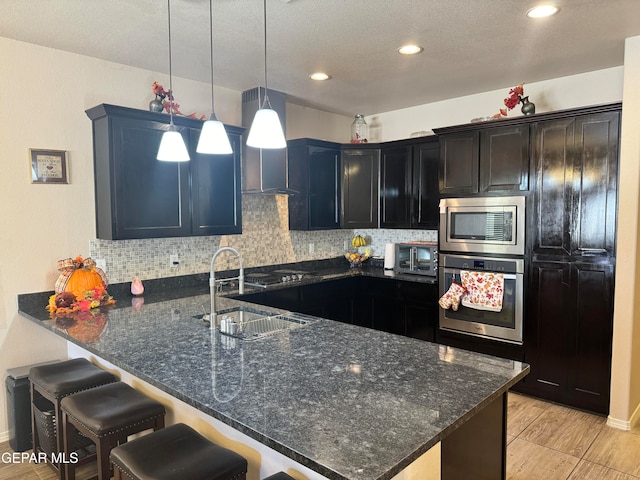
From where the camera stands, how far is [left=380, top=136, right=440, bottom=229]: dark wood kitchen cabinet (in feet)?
14.1

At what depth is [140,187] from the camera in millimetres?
3061

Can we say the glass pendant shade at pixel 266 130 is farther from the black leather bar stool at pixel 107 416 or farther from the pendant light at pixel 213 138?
the black leather bar stool at pixel 107 416

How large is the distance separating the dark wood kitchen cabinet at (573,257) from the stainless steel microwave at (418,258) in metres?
0.98

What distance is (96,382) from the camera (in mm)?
2332

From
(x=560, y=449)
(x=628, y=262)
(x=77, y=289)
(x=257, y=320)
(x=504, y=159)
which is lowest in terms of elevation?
(x=560, y=449)

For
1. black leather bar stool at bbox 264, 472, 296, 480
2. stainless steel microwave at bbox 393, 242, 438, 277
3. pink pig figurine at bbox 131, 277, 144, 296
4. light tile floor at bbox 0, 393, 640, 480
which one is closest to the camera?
black leather bar stool at bbox 264, 472, 296, 480

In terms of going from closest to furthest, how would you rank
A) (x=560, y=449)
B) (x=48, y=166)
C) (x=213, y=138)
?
(x=213, y=138), (x=560, y=449), (x=48, y=166)

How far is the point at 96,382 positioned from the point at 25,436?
870 millimetres

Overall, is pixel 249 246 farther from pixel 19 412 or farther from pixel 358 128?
pixel 19 412

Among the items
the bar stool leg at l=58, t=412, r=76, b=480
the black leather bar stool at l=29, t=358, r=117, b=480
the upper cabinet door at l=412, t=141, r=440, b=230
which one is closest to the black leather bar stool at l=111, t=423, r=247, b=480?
the bar stool leg at l=58, t=412, r=76, b=480

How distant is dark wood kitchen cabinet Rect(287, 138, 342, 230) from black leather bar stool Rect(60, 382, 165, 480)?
2.59m

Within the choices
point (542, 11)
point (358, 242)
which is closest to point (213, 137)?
point (542, 11)

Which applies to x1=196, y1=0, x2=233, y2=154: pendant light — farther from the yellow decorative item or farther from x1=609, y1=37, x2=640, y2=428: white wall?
the yellow decorative item

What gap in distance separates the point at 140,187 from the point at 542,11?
2.68 meters
